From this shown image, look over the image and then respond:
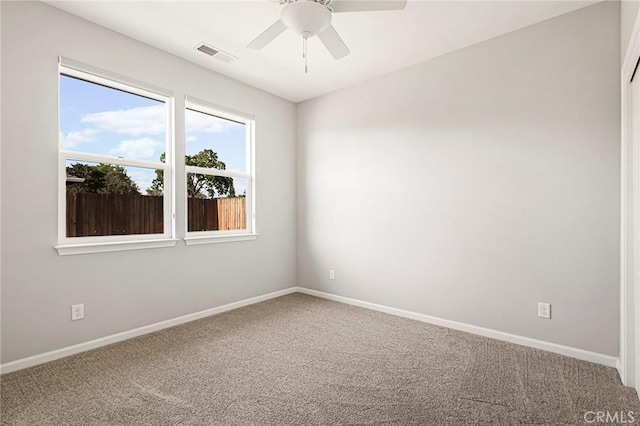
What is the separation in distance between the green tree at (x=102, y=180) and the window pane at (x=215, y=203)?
591 mm

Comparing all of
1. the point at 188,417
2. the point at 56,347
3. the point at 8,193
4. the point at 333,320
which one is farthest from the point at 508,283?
the point at 8,193

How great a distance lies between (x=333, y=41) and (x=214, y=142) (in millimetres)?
2038

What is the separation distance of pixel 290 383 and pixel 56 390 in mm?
1487

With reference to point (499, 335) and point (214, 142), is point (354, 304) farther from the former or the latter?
point (214, 142)

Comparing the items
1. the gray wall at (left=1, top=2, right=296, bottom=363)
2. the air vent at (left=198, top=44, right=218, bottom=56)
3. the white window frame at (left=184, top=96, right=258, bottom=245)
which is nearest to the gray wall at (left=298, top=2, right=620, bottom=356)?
the white window frame at (left=184, top=96, right=258, bottom=245)

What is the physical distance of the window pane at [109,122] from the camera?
2.73 m

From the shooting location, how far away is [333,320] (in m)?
3.45

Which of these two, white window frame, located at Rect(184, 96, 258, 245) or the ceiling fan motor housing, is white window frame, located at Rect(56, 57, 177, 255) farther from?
the ceiling fan motor housing

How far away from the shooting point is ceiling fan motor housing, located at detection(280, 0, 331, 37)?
1909 millimetres

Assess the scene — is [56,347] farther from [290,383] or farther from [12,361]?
[290,383]

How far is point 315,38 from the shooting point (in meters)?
2.95

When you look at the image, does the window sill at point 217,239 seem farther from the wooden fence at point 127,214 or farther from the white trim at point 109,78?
the white trim at point 109,78

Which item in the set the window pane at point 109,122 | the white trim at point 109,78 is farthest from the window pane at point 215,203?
the white trim at point 109,78

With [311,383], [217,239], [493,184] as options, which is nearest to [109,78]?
[217,239]
